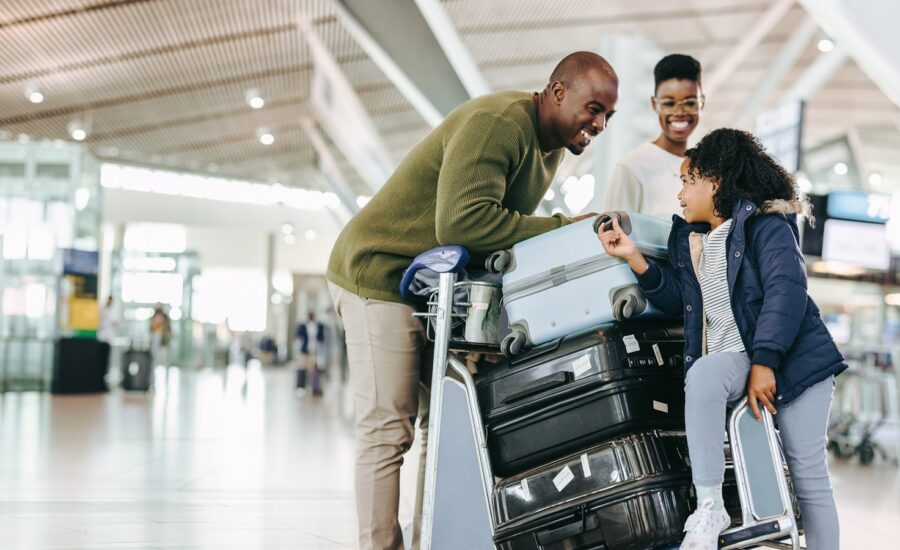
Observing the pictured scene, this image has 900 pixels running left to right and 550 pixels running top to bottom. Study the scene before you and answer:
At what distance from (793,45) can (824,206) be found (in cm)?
454

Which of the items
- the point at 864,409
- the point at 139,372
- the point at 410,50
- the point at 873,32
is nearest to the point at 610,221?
the point at 873,32

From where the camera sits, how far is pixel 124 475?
18.9 feet

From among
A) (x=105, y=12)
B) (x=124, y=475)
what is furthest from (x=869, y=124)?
(x=124, y=475)

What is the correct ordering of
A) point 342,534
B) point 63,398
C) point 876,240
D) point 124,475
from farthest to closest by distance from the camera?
1. point 63,398
2. point 876,240
3. point 124,475
4. point 342,534

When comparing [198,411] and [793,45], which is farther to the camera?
[793,45]

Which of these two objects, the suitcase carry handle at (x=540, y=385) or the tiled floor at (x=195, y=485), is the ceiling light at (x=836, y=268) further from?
the suitcase carry handle at (x=540, y=385)

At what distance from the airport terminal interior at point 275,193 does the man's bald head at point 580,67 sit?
54 centimetres

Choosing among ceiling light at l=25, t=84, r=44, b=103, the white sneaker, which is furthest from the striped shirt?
ceiling light at l=25, t=84, r=44, b=103

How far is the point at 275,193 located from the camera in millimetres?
40031

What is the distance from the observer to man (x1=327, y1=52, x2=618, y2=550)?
9.07 feet

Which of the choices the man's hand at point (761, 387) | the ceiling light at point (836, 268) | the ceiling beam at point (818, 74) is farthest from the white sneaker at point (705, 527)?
the ceiling beam at point (818, 74)

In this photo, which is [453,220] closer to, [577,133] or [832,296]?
[577,133]

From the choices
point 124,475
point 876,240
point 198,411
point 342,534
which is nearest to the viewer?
point 342,534

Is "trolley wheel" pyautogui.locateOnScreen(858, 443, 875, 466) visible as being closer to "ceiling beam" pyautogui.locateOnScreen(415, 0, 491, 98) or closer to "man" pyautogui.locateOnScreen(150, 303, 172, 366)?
"ceiling beam" pyautogui.locateOnScreen(415, 0, 491, 98)
